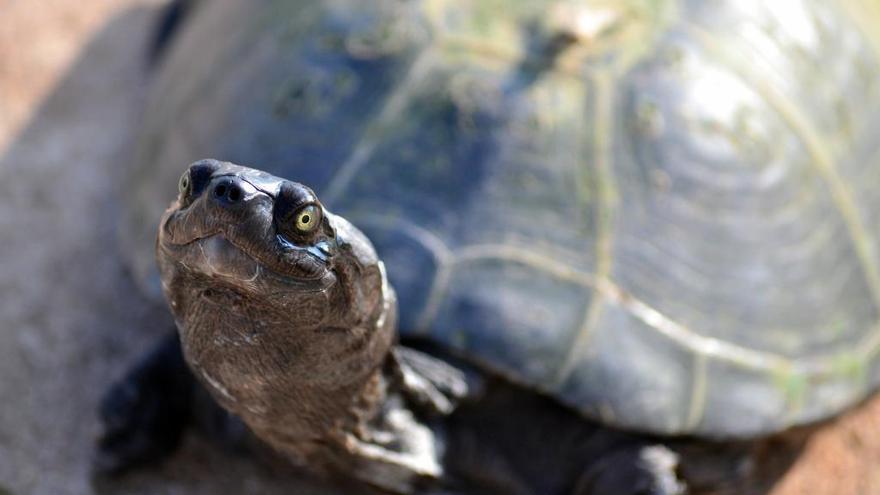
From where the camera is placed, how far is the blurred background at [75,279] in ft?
8.50

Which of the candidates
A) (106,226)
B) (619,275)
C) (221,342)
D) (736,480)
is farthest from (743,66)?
(106,226)

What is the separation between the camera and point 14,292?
2980 millimetres

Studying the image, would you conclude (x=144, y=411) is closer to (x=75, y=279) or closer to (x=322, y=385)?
(x=75, y=279)

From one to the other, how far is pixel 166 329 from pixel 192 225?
4.83 feet

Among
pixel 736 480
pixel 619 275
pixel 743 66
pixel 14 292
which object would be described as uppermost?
pixel 743 66

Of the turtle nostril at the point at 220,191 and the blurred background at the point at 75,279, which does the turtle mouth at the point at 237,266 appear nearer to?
the turtle nostril at the point at 220,191

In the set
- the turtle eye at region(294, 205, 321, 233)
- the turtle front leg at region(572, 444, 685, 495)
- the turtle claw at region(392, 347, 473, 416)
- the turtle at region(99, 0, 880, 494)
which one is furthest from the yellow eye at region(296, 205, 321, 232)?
the turtle front leg at region(572, 444, 685, 495)

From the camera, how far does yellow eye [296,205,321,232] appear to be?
1447mm

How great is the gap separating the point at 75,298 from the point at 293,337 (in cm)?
152

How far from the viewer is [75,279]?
3.03 m

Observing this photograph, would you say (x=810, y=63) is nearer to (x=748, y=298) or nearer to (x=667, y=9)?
(x=667, y=9)

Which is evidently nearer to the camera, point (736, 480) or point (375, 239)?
point (375, 239)

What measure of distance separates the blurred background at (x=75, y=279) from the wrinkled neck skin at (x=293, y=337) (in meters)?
0.69

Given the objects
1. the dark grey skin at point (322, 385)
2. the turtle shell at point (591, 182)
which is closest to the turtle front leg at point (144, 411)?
the dark grey skin at point (322, 385)
